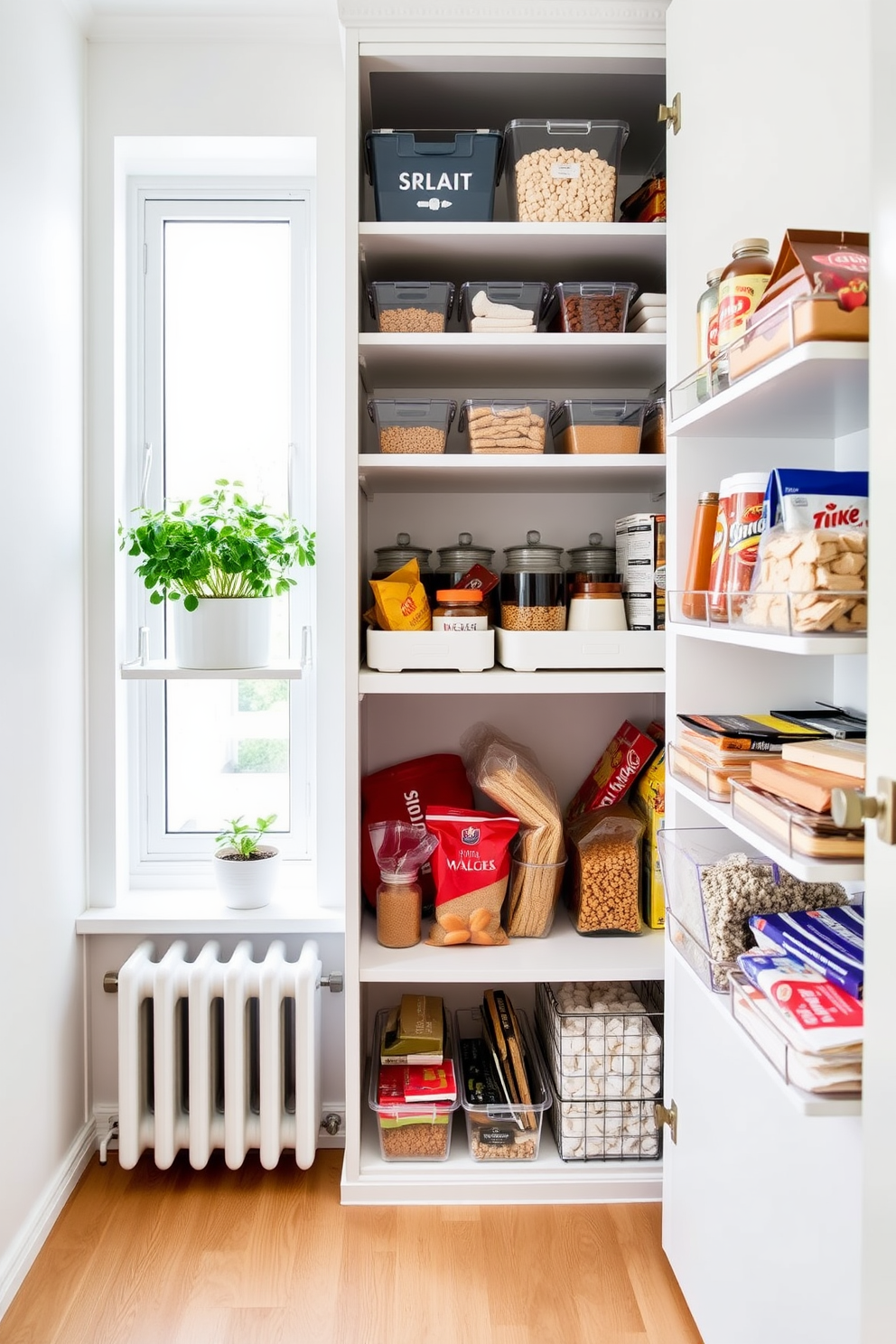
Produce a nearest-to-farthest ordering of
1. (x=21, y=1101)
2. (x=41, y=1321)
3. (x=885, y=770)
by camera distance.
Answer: (x=885, y=770), (x=41, y=1321), (x=21, y=1101)

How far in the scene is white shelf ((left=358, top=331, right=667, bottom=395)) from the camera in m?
1.83

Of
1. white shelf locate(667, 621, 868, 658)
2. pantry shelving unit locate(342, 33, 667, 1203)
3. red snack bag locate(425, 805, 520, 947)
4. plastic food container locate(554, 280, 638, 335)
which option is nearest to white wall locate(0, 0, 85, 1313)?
pantry shelving unit locate(342, 33, 667, 1203)

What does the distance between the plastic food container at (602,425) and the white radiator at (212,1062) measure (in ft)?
4.16

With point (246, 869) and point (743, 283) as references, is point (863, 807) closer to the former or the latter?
point (743, 283)

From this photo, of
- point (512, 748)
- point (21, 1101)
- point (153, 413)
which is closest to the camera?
point (21, 1101)

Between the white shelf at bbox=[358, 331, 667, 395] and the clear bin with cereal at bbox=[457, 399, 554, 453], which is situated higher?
the white shelf at bbox=[358, 331, 667, 395]

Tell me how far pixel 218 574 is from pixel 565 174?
3.56 feet

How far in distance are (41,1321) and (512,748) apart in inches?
54.7

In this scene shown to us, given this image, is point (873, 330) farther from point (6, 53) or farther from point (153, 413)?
point (153, 413)

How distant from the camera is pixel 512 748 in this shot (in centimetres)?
212

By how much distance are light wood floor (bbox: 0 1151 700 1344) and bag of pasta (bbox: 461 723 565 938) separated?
0.58 meters

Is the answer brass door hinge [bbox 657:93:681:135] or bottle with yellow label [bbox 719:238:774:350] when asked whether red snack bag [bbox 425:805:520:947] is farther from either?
brass door hinge [bbox 657:93:681:135]

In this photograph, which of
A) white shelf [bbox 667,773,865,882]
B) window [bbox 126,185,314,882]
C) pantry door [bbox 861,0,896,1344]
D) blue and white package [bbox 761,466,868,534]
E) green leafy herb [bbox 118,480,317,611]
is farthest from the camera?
window [bbox 126,185,314,882]

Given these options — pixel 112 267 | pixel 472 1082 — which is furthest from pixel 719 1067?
pixel 112 267
